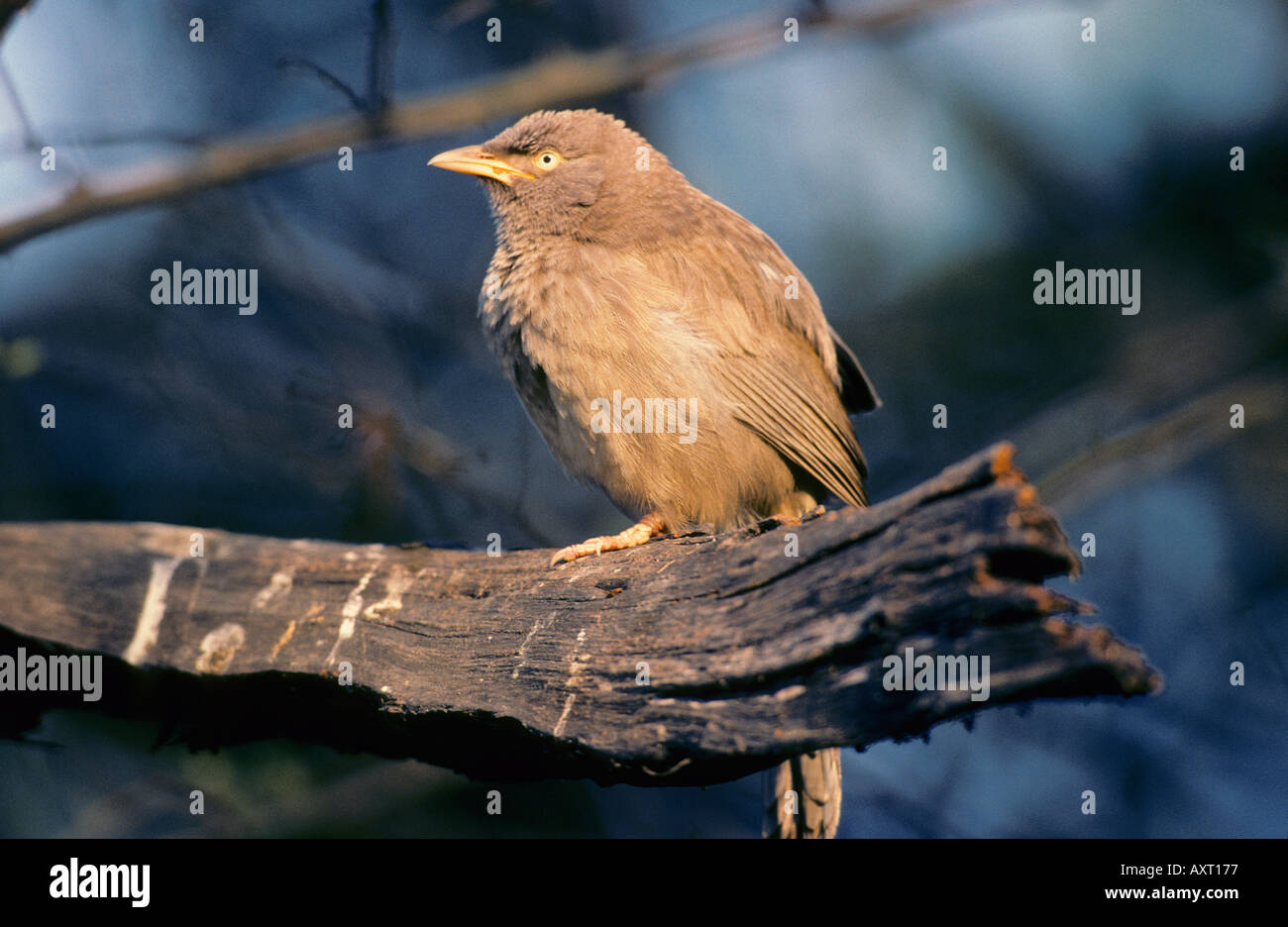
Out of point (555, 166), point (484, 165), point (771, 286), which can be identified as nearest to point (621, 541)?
point (771, 286)

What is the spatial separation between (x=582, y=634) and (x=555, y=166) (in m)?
2.63

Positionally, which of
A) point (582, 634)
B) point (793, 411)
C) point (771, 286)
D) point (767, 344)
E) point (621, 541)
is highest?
point (771, 286)

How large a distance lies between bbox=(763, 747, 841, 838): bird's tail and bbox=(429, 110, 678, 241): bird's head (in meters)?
2.78

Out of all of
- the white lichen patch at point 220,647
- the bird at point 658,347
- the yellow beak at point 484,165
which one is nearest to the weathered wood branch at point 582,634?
the white lichen patch at point 220,647

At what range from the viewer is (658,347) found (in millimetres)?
4324

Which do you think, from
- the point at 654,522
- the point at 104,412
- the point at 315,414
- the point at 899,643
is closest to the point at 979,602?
the point at 899,643

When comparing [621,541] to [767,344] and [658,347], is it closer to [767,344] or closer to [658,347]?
[658,347]

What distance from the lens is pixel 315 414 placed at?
6215 mm

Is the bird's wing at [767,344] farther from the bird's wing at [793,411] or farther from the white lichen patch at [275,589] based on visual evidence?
the white lichen patch at [275,589]

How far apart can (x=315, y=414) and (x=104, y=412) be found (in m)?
2.31

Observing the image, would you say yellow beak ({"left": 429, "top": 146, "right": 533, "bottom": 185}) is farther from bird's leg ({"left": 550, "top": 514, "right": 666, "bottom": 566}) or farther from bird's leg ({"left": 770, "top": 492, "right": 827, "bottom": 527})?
bird's leg ({"left": 770, "top": 492, "right": 827, "bottom": 527})

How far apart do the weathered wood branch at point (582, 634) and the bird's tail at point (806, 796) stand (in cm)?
105

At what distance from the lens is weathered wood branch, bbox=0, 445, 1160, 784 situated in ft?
7.68

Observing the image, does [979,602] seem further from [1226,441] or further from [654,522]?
[1226,441]
